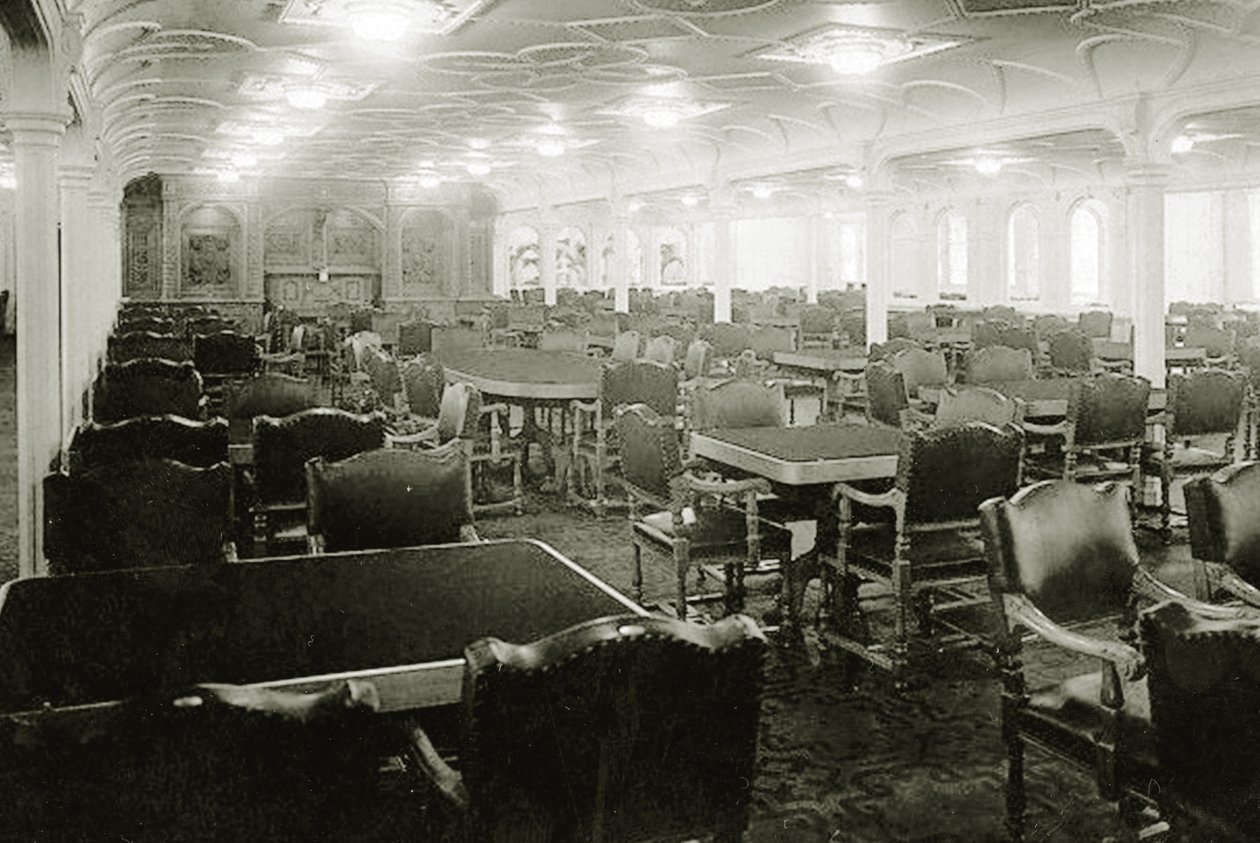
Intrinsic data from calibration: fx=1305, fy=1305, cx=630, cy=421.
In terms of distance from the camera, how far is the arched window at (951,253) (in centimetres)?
2223

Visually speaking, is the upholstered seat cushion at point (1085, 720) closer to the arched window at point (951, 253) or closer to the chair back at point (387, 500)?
the chair back at point (387, 500)

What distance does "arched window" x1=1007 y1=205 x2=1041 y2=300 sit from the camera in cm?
2070

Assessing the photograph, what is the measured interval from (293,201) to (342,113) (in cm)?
862

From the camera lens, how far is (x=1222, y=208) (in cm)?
1819

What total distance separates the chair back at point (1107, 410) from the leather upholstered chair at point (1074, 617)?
310 cm

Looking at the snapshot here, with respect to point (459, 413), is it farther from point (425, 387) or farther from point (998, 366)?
point (998, 366)

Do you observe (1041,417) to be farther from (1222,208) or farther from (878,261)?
(1222,208)

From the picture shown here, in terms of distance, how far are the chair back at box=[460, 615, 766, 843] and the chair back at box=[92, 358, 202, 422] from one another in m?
5.29

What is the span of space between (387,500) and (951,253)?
774 inches

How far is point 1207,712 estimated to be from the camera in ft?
7.73

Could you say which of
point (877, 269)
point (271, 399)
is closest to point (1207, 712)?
point (271, 399)

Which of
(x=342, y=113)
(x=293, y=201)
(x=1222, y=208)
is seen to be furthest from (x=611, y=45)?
(x=293, y=201)

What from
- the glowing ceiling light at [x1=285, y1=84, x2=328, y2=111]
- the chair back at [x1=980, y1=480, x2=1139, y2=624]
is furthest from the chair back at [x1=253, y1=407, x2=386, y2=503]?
the glowing ceiling light at [x1=285, y1=84, x2=328, y2=111]

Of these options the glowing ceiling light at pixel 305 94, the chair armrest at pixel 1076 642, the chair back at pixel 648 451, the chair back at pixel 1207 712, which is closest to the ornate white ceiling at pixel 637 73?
the glowing ceiling light at pixel 305 94
